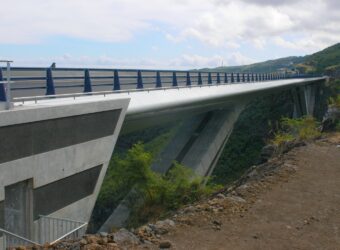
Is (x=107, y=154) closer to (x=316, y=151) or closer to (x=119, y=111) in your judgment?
(x=119, y=111)

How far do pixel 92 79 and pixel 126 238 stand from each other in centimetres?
1071

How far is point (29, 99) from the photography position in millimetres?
10516

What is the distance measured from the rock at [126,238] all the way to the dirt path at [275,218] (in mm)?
514

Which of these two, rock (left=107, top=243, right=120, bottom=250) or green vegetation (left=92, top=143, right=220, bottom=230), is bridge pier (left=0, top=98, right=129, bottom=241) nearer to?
rock (left=107, top=243, right=120, bottom=250)

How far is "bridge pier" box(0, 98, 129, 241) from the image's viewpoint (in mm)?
8758

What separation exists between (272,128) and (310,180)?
3756 cm

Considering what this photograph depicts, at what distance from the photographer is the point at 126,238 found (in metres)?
6.52

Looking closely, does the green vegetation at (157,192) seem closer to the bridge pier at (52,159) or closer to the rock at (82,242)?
the bridge pier at (52,159)

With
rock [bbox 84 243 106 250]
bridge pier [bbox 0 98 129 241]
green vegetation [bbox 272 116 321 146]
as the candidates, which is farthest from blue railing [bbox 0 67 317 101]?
green vegetation [bbox 272 116 321 146]

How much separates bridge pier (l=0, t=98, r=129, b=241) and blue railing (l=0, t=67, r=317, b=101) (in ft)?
3.79

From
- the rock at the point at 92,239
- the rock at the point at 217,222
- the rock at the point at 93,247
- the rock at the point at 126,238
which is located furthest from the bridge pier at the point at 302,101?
the rock at the point at 93,247

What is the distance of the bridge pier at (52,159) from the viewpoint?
28.7 ft

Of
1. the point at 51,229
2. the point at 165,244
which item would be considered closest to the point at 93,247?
the point at 165,244

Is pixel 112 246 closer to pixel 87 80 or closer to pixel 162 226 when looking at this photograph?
pixel 162 226
